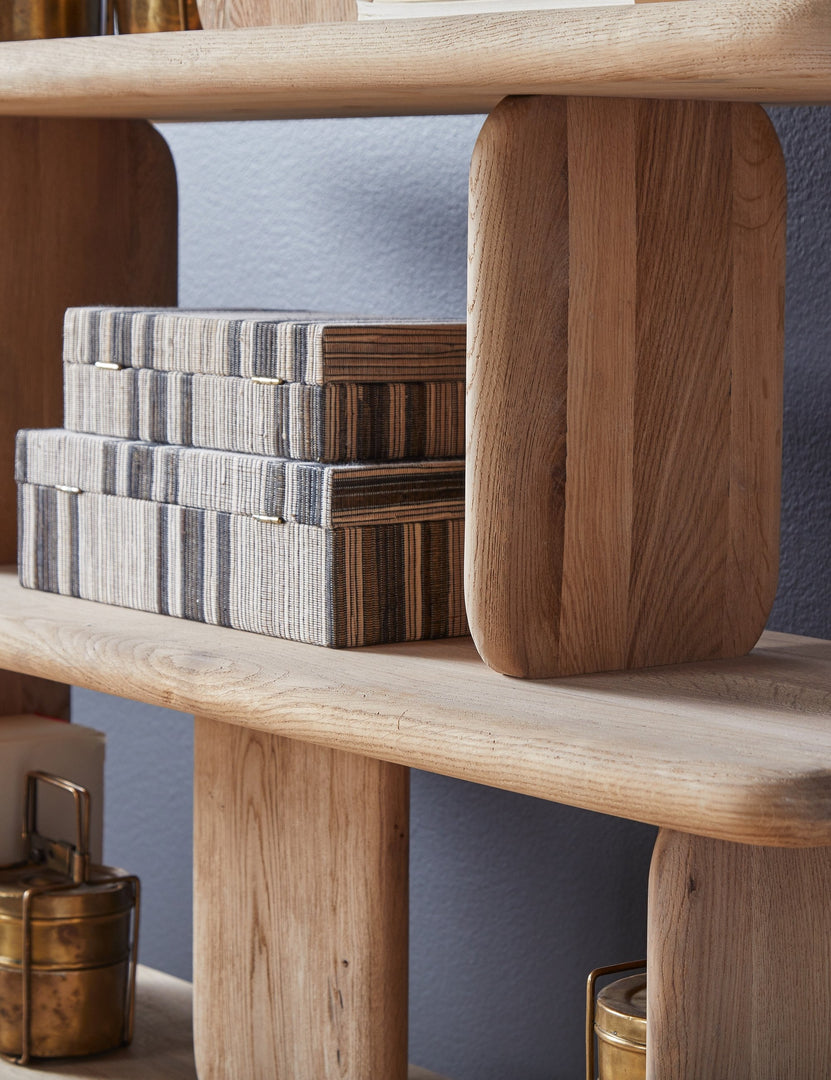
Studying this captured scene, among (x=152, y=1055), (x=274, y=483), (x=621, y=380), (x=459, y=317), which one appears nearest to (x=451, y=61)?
(x=621, y=380)

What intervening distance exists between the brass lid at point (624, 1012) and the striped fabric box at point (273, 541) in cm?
24

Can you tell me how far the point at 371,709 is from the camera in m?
0.87

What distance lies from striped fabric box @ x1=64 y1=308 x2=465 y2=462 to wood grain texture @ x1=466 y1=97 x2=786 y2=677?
0.47 ft

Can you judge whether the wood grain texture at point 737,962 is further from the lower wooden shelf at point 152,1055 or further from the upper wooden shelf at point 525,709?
the lower wooden shelf at point 152,1055

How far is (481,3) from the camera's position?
2.87 feet

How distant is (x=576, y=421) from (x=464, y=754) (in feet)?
0.67

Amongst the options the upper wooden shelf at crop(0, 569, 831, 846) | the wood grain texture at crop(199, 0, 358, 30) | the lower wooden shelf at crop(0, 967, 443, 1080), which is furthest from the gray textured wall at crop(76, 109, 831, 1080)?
the wood grain texture at crop(199, 0, 358, 30)

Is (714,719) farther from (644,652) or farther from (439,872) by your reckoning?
(439,872)

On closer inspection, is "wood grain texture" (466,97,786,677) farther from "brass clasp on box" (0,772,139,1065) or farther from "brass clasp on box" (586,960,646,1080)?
"brass clasp on box" (0,772,139,1065)

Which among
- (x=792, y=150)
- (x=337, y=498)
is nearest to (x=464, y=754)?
(x=337, y=498)

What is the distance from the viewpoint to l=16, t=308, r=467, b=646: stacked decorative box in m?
1.02

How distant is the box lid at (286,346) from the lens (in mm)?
1022

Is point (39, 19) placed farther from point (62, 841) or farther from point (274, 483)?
point (62, 841)

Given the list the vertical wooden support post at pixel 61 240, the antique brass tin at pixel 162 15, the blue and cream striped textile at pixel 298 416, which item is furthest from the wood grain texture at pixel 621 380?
the vertical wooden support post at pixel 61 240
